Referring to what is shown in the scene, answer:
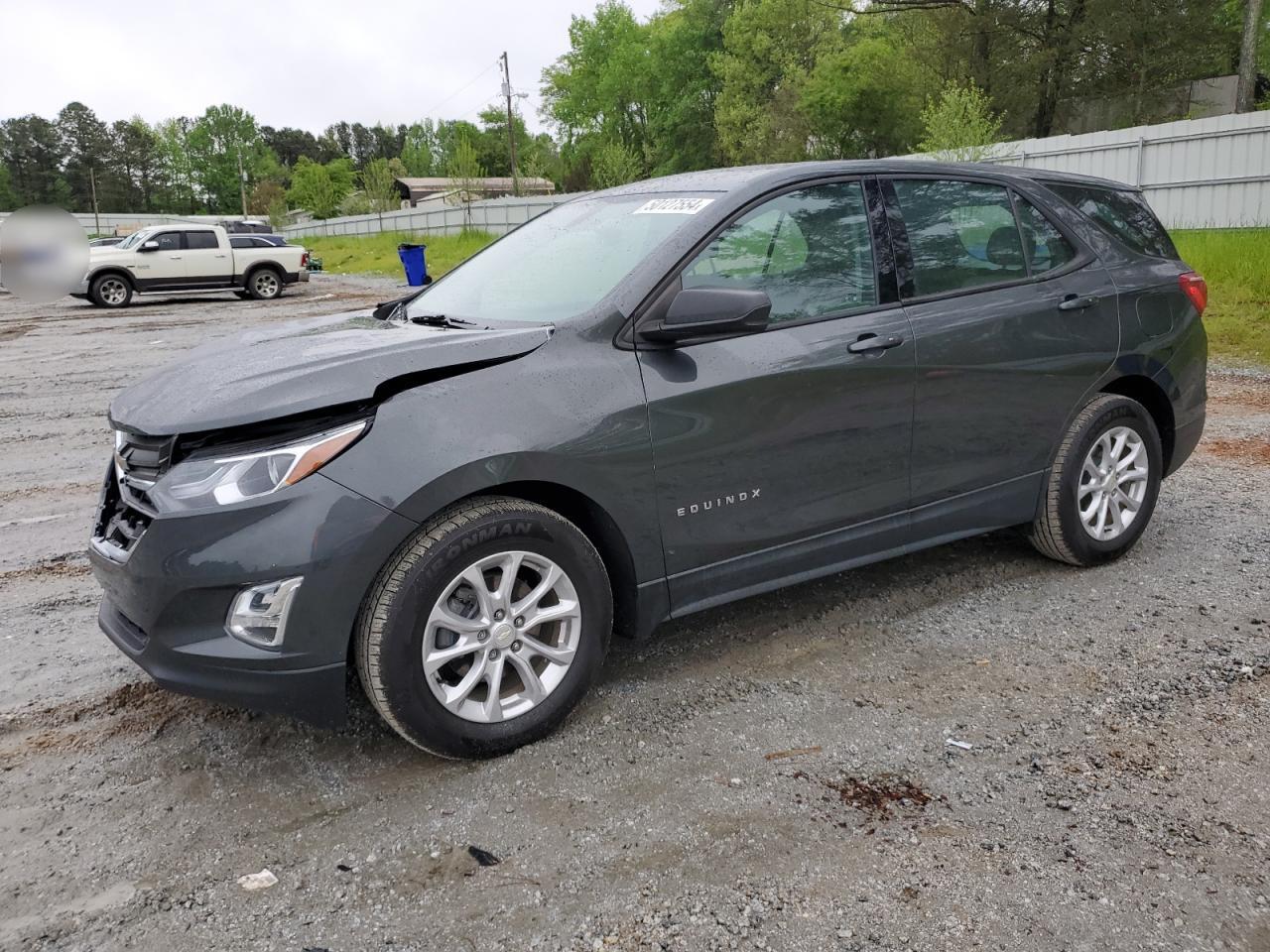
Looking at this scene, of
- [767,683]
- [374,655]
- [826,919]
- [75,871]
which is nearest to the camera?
[826,919]

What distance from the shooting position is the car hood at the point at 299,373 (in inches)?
110

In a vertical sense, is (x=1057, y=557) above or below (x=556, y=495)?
below

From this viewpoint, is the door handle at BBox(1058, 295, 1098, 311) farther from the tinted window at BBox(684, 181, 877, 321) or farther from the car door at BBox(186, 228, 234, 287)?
the car door at BBox(186, 228, 234, 287)

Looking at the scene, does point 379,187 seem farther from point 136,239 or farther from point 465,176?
point 136,239

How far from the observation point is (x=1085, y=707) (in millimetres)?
3262

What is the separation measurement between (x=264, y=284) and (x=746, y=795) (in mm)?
24910

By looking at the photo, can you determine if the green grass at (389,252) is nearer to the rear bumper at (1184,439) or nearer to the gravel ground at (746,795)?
the rear bumper at (1184,439)

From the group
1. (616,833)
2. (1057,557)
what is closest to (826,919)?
(616,833)

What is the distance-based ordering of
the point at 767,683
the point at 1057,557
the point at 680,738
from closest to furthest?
1. the point at 680,738
2. the point at 767,683
3. the point at 1057,557

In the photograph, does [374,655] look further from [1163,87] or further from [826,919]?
[1163,87]

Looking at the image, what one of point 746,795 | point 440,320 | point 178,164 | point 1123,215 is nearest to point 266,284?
point 440,320

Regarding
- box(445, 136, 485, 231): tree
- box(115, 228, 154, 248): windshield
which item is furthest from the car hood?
box(445, 136, 485, 231): tree

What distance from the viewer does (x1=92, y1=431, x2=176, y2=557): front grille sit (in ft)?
9.26

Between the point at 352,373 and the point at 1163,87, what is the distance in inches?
1569
